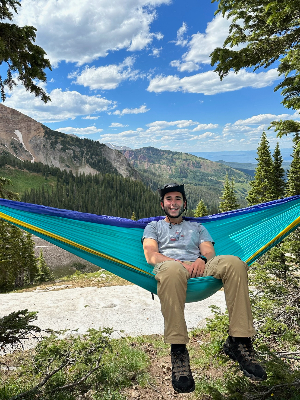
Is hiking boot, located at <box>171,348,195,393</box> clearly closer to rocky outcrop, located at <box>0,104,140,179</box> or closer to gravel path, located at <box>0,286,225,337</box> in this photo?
gravel path, located at <box>0,286,225,337</box>

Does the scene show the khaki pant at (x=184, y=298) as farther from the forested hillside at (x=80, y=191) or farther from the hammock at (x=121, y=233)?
the forested hillside at (x=80, y=191)

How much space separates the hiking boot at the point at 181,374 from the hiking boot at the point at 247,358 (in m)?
0.43

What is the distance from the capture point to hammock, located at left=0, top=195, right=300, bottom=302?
3.09 m

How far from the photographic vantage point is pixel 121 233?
135 inches

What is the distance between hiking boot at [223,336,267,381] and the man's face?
1314 millimetres

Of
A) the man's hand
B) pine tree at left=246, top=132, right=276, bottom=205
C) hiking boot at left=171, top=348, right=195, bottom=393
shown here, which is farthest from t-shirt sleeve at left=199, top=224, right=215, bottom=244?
pine tree at left=246, top=132, right=276, bottom=205

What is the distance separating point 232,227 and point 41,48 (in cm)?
372

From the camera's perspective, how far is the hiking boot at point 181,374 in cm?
195

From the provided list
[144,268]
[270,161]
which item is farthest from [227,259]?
[270,161]

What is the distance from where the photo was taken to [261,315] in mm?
3701

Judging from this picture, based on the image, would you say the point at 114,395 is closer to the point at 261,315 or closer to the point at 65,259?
the point at 261,315

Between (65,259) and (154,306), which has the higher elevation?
(154,306)

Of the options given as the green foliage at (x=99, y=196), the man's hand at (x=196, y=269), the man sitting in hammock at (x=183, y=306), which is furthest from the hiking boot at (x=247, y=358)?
the green foliage at (x=99, y=196)

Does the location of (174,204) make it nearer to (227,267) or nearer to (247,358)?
(227,267)
